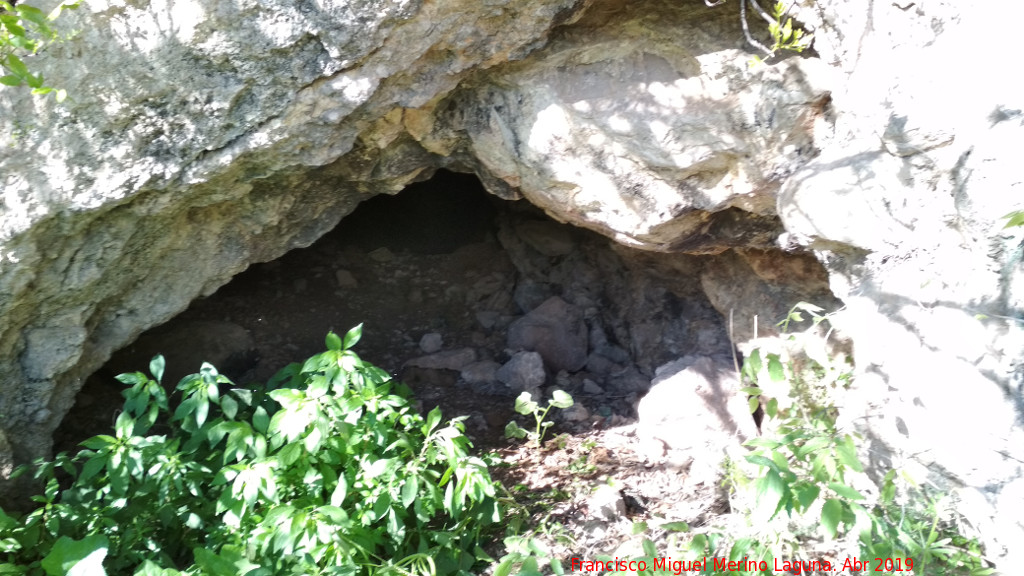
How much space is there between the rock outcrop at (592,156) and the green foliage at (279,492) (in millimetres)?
498

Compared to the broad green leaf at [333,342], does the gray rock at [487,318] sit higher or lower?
lower

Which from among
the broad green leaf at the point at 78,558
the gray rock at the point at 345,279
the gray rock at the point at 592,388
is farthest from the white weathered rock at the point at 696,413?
the broad green leaf at the point at 78,558

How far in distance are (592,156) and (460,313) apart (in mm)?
1776

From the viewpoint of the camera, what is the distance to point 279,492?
2146 mm

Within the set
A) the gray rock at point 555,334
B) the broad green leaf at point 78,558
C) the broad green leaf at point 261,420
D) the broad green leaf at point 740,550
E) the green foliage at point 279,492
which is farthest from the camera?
the gray rock at point 555,334

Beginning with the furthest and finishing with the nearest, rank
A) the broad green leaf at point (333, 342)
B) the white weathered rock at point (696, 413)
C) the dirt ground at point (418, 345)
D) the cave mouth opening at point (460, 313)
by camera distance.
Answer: the cave mouth opening at point (460, 313) < the white weathered rock at point (696, 413) < the dirt ground at point (418, 345) < the broad green leaf at point (333, 342)

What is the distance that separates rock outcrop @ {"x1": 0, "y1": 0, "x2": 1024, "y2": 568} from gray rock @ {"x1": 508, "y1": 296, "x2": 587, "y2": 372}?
1.03 m

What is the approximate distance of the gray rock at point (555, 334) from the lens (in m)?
3.79

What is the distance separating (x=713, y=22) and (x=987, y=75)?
3.04 ft

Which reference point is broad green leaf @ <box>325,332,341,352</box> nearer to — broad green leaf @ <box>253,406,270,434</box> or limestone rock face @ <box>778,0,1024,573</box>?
broad green leaf @ <box>253,406,270,434</box>

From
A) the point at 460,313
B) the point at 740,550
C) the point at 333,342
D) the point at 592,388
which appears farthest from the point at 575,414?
the point at 740,550

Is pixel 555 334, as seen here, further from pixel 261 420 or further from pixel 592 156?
pixel 261 420

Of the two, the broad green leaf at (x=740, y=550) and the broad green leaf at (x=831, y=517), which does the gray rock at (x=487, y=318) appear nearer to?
the broad green leaf at (x=740, y=550)

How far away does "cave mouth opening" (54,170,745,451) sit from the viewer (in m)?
3.45
